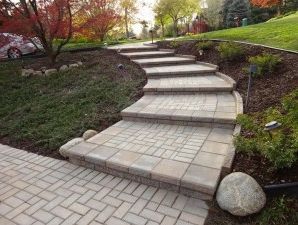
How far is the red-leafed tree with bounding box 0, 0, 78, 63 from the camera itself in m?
7.94

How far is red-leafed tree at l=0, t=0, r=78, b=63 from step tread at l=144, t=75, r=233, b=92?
3854 millimetres

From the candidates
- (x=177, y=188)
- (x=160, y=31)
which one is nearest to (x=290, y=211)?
(x=177, y=188)

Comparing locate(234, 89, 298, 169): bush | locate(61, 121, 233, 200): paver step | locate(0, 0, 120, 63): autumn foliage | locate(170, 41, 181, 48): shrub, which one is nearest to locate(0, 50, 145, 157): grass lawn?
locate(61, 121, 233, 200): paver step

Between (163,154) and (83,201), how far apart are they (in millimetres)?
1226

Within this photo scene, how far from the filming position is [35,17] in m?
7.92

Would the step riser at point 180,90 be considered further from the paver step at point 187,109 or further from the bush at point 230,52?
the bush at point 230,52

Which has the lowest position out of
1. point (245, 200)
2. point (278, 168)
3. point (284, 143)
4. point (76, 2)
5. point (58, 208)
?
point (58, 208)

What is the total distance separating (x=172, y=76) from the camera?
7.17 metres

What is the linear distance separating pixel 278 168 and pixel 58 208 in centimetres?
249

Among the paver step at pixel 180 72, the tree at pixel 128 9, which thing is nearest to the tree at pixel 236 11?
the tree at pixel 128 9

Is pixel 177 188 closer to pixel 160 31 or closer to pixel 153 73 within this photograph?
pixel 153 73

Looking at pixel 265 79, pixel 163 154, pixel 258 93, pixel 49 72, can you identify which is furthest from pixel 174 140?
pixel 49 72

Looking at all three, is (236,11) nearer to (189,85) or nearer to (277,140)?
(189,85)

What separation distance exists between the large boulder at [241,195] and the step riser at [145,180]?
0.19m
